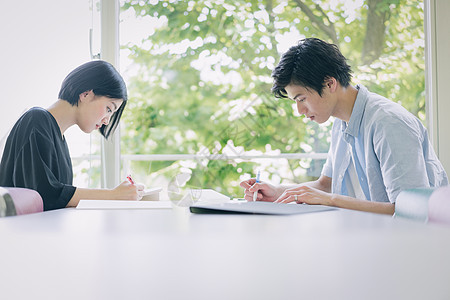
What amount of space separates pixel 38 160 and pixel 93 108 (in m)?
0.51

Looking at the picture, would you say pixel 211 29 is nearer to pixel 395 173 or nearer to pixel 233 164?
pixel 233 164

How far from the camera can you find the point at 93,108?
6.90 feet

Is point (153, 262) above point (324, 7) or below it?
below

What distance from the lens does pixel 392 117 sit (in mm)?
1619

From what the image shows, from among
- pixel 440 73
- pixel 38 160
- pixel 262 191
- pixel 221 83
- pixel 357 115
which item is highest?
pixel 221 83

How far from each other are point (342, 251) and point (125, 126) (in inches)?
183

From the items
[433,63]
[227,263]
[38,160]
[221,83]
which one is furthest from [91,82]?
[221,83]

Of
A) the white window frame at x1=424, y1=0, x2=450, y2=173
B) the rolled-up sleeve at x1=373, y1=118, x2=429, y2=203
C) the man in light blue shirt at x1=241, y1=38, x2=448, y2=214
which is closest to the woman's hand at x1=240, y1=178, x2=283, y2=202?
the man in light blue shirt at x1=241, y1=38, x2=448, y2=214

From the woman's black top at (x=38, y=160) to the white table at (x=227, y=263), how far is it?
0.98 m

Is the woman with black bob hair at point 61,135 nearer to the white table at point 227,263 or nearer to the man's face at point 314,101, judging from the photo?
the man's face at point 314,101

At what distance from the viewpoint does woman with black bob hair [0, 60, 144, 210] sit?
1585 millimetres

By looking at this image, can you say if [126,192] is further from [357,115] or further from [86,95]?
[357,115]

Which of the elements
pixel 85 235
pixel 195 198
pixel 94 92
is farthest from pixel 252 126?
pixel 85 235

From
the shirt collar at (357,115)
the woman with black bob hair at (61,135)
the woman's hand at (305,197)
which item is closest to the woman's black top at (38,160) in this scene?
the woman with black bob hair at (61,135)
